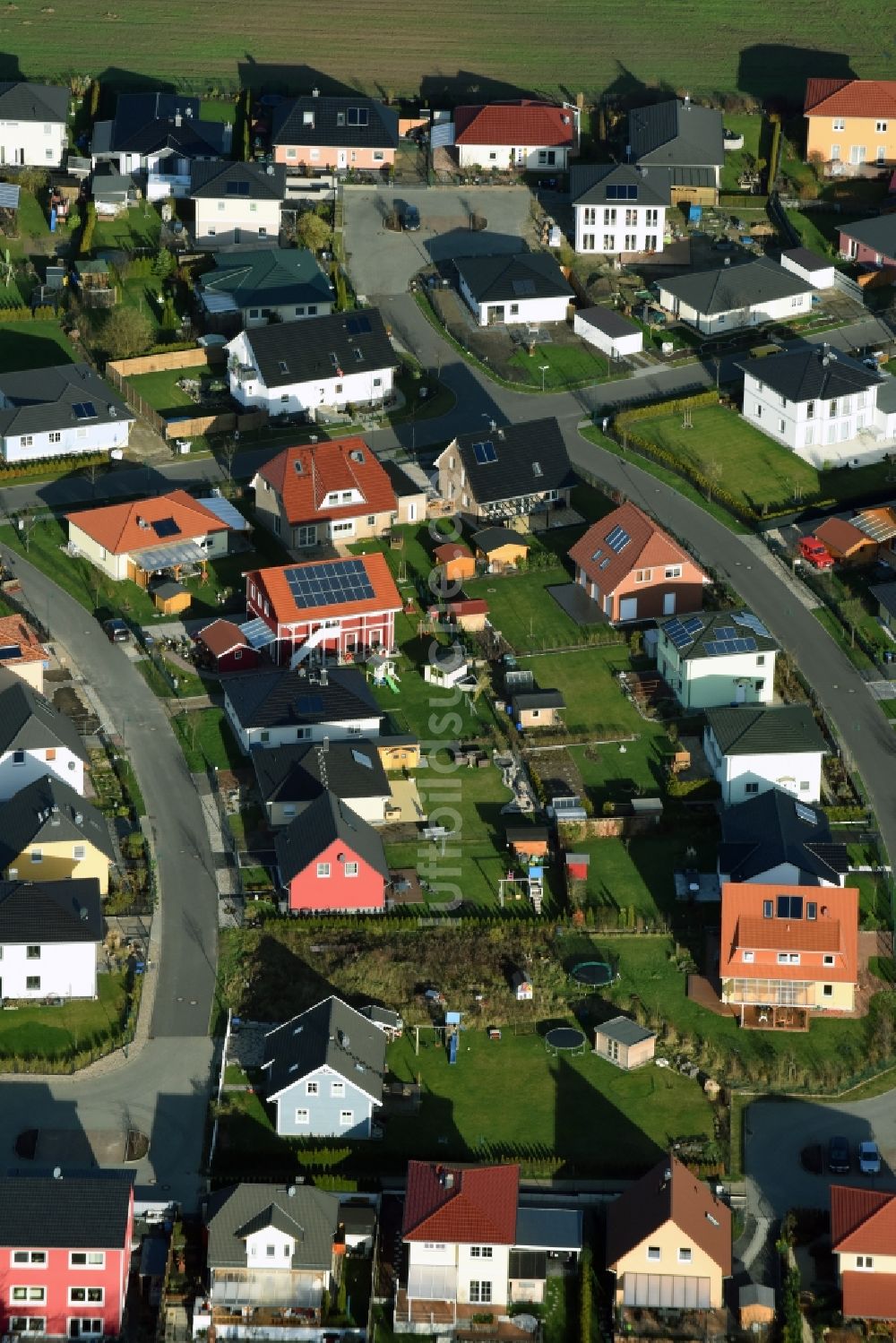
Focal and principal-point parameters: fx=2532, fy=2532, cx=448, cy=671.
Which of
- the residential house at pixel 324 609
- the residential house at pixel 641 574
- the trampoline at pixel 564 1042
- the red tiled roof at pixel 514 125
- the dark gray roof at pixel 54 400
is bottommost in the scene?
the trampoline at pixel 564 1042

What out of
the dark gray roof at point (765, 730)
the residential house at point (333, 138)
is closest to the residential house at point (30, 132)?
the residential house at point (333, 138)

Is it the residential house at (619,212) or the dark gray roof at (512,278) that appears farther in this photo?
the residential house at (619,212)

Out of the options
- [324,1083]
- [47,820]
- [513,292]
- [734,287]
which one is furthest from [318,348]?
[324,1083]

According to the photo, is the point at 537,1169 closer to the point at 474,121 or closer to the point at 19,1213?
the point at 19,1213

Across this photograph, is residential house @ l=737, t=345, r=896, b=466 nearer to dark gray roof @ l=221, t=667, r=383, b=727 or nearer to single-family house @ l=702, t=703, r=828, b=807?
single-family house @ l=702, t=703, r=828, b=807

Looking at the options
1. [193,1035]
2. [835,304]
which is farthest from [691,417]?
[193,1035]

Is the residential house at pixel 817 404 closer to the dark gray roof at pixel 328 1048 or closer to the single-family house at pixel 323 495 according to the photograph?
the single-family house at pixel 323 495

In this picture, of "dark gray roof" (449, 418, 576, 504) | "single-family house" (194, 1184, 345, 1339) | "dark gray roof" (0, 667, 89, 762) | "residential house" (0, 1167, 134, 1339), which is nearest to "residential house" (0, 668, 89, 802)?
"dark gray roof" (0, 667, 89, 762)
